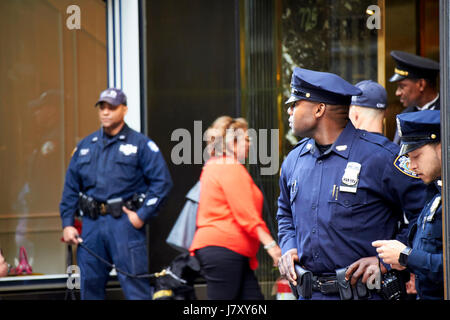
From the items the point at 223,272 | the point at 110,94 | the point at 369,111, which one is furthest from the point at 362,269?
the point at 110,94

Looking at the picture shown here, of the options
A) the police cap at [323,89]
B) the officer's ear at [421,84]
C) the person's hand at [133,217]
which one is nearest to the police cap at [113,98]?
the person's hand at [133,217]

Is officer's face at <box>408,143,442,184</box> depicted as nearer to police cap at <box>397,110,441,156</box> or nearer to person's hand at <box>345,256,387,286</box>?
police cap at <box>397,110,441,156</box>

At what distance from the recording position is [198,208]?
18.4ft

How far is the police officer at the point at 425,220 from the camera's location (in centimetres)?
311

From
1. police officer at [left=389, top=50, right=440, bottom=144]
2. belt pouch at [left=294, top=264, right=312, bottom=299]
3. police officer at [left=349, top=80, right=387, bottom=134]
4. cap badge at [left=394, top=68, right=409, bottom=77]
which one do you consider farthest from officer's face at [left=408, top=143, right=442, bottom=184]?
cap badge at [left=394, top=68, right=409, bottom=77]

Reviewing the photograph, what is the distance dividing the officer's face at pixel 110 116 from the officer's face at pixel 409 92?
2.11 metres

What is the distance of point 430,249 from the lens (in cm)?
312

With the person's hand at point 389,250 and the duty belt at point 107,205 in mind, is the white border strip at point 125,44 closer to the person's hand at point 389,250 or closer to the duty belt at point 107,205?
the duty belt at point 107,205

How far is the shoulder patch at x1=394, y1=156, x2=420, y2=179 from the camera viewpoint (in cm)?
340

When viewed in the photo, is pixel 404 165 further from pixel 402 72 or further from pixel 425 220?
pixel 402 72

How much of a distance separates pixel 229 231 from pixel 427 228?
7.49ft
